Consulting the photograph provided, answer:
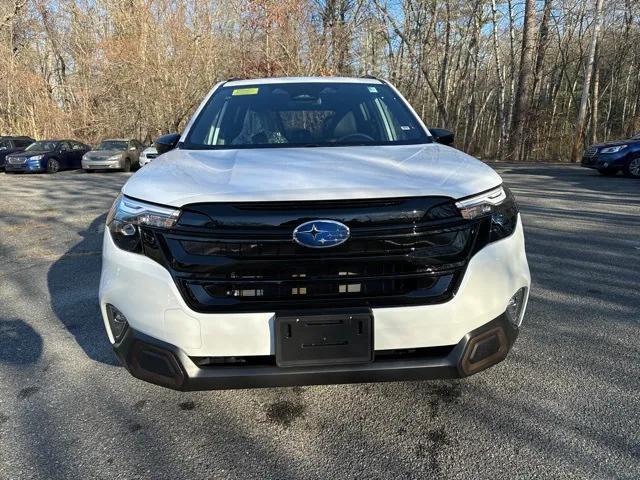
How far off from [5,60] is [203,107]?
32.3m

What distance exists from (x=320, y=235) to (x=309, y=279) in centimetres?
20

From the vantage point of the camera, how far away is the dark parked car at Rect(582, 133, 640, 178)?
41.2ft

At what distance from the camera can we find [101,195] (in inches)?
438

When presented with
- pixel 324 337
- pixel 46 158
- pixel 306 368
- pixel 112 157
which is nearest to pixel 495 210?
pixel 324 337

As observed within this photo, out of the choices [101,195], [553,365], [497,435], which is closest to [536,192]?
[553,365]

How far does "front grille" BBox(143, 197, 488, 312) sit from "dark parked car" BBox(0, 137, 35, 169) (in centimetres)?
2385

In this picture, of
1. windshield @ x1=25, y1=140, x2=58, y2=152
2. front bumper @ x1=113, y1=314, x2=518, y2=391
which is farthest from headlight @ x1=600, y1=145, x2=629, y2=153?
windshield @ x1=25, y1=140, x2=58, y2=152

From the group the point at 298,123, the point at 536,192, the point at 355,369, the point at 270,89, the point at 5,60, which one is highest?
the point at 5,60

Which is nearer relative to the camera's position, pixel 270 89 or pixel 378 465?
pixel 378 465

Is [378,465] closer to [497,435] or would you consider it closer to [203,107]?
[497,435]

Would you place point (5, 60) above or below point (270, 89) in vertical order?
above

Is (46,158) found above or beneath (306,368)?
beneath

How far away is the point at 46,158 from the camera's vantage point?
20406 millimetres

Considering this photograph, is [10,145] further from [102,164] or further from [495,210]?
[495,210]
